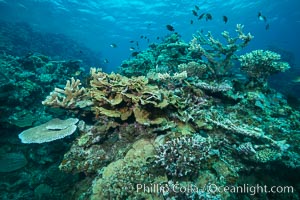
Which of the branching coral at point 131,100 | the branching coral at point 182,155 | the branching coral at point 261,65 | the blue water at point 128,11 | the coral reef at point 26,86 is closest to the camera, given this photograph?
the branching coral at point 182,155

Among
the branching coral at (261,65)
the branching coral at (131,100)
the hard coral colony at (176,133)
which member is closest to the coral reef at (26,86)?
the hard coral colony at (176,133)

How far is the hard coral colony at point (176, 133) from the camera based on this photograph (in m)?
3.40

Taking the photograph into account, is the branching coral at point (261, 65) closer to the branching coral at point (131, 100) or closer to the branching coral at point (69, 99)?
the branching coral at point (131, 100)

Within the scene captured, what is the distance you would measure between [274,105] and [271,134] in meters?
1.26

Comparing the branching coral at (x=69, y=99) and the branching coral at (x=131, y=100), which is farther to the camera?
the branching coral at (x=69, y=99)

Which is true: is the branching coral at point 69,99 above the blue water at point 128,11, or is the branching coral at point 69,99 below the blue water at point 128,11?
below

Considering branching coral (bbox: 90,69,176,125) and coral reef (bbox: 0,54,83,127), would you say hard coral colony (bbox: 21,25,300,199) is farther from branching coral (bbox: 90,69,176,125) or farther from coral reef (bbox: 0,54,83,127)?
coral reef (bbox: 0,54,83,127)

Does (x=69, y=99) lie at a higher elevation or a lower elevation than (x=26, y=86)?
lower

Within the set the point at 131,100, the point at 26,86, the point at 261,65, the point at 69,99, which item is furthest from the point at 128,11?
the point at 131,100

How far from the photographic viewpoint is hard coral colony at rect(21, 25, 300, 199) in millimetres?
3398

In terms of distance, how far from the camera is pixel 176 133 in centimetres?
381

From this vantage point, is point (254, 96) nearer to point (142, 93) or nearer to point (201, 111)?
point (201, 111)

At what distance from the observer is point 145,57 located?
379 inches

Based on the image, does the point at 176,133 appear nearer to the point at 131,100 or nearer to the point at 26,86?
the point at 131,100
